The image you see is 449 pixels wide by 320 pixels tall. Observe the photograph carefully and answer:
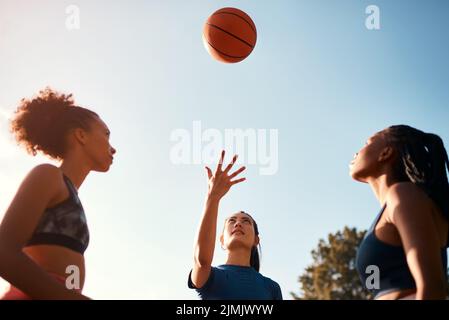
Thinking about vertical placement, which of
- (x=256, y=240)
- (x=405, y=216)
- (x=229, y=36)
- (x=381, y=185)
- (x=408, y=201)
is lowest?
(x=405, y=216)

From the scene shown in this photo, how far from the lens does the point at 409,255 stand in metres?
2.88

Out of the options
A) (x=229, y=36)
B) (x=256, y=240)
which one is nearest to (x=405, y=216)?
(x=256, y=240)

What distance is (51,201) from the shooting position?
3.41m

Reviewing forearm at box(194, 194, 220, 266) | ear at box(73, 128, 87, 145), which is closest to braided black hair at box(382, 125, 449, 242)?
forearm at box(194, 194, 220, 266)

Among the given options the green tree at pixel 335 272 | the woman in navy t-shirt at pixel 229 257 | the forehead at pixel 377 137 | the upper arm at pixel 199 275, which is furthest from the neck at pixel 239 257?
the green tree at pixel 335 272

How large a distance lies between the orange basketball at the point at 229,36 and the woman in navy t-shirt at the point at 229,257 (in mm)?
2198

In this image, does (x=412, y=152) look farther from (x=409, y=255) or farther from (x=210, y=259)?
(x=210, y=259)

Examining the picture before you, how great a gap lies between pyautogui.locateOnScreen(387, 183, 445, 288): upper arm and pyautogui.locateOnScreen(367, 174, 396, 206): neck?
379 mm

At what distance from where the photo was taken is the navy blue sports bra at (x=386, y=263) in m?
3.18

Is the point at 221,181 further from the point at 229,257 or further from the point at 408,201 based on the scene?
the point at 408,201

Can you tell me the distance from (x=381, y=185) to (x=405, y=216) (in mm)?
708

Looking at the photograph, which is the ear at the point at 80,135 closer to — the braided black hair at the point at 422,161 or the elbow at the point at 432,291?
the braided black hair at the point at 422,161

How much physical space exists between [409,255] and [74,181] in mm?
2492
